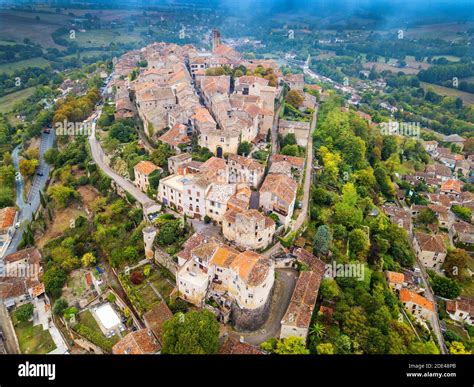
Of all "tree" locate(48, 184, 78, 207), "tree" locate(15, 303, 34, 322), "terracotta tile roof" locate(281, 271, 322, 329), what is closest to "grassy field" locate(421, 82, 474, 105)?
"terracotta tile roof" locate(281, 271, 322, 329)

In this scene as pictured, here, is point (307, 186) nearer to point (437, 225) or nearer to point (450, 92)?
point (437, 225)

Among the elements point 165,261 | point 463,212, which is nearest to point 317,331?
point 165,261

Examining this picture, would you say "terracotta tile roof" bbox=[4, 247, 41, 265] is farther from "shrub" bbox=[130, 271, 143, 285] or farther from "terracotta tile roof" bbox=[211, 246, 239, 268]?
"terracotta tile roof" bbox=[211, 246, 239, 268]

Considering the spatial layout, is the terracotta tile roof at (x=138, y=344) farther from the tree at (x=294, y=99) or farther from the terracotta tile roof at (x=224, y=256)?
the tree at (x=294, y=99)

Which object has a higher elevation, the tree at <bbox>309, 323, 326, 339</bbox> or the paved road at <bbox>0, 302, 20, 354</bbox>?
the tree at <bbox>309, 323, 326, 339</bbox>

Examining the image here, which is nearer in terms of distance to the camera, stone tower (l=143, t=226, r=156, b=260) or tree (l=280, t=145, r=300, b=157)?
stone tower (l=143, t=226, r=156, b=260)
